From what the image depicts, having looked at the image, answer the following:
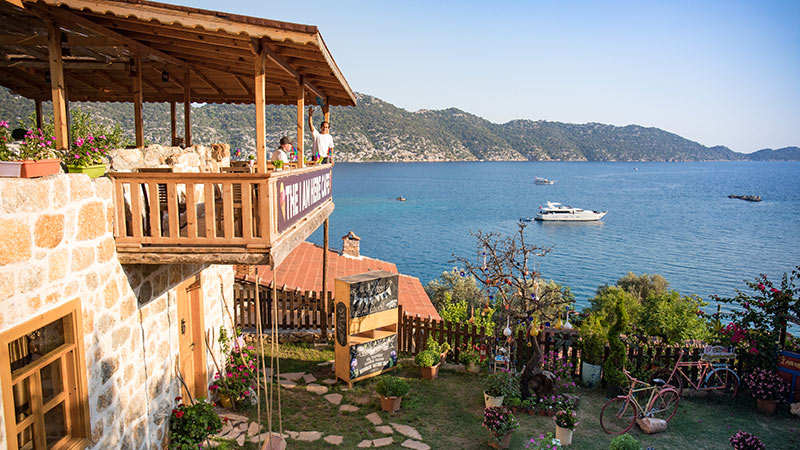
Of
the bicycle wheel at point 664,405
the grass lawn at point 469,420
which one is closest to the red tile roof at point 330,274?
the grass lawn at point 469,420

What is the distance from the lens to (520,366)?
10.6 m

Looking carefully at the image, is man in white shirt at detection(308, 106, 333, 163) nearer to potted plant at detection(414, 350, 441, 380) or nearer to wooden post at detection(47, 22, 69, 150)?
potted plant at detection(414, 350, 441, 380)

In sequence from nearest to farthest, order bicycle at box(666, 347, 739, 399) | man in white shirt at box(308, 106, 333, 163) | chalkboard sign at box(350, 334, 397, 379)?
bicycle at box(666, 347, 739, 399)
man in white shirt at box(308, 106, 333, 163)
chalkboard sign at box(350, 334, 397, 379)

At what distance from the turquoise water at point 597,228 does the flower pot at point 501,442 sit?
31947mm

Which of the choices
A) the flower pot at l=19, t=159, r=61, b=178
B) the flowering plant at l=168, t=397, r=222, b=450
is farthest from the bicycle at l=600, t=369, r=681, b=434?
the flower pot at l=19, t=159, r=61, b=178

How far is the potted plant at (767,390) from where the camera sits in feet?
29.3

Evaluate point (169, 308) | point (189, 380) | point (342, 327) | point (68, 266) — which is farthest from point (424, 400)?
point (68, 266)

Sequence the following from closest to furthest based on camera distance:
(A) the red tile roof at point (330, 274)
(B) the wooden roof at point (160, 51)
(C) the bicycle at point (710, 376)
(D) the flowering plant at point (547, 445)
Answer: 1. (B) the wooden roof at point (160, 51)
2. (D) the flowering plant at point (547, 445)
3. (C) the bicycle at point (710, 376)
4. (A) the red tile roof at point (330, 274)

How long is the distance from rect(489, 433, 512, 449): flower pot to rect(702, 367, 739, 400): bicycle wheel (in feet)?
14.5

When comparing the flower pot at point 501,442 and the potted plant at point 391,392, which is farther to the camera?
the potted plant at point 391,392

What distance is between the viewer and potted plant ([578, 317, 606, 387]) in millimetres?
9856

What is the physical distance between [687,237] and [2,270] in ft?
234

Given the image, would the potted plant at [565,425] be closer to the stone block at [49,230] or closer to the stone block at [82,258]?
the stone block at [82,258]

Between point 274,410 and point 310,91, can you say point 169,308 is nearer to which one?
point 274,410
